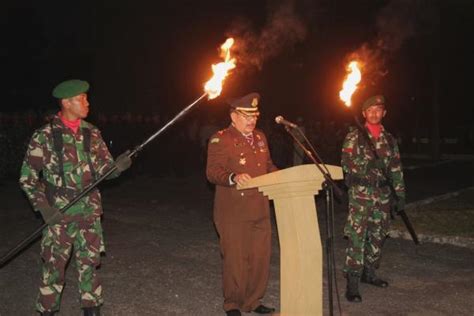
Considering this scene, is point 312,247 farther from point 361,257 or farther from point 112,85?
point 112,85

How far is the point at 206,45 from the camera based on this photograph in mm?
22719

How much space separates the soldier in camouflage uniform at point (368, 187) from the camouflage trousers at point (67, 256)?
261 cm

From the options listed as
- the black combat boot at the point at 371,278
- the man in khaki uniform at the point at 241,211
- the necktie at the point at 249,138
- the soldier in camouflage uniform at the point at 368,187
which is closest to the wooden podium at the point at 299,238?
the man in khaki uniform at the point at 241,211

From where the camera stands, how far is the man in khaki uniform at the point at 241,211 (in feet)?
16.9

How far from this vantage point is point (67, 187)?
493 cm

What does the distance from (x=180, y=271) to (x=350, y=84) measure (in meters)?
3.24

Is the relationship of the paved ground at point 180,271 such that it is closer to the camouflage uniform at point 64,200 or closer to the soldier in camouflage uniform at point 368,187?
the soldier in camouflage uniform at point 368,187

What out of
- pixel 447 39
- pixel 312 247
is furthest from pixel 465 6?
pixel 312 247

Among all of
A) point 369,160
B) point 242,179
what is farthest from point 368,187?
point 242,179

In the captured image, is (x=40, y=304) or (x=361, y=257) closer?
(x=40, y=304)

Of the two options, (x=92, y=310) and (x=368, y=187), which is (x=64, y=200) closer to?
(x=92, y=310)

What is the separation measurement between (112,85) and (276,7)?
22.4m

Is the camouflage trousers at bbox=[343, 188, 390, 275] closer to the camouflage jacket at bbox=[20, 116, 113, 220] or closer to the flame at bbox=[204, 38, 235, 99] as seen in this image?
the flame at bbox=[204, 38, 235, 99]

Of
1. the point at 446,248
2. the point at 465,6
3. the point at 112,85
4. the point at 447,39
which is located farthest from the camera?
the point at 112,85
